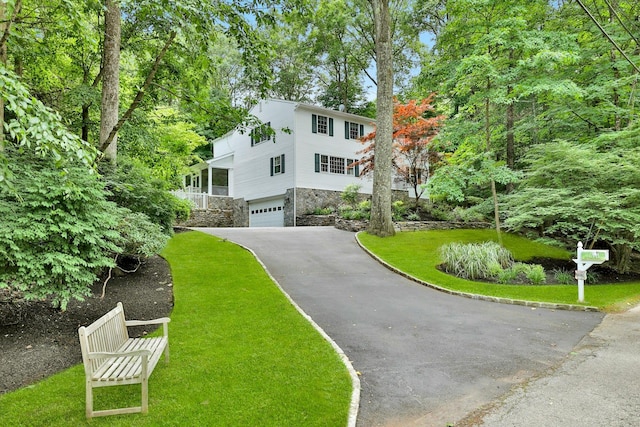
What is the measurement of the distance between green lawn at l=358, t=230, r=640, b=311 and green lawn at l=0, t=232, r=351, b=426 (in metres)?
4.84

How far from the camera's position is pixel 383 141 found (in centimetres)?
1501

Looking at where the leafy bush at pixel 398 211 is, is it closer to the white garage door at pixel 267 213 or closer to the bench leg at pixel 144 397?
the white garage door at pixel 267 213

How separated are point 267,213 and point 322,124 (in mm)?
6662

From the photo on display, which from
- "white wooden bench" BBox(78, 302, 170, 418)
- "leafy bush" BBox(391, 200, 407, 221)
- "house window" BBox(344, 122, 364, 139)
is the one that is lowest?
"white wooden bench" BBox(78, 302, 170, 418)

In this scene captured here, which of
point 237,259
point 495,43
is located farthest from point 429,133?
point 237,259

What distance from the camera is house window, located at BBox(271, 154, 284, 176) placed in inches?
882

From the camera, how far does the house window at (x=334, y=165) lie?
876 inches

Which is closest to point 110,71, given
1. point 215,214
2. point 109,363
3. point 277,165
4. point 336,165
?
point 109,363

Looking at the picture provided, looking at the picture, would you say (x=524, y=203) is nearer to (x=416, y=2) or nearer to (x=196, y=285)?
(x=196, y=285)

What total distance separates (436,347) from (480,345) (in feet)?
2.10

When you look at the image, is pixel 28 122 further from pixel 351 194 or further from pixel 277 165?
pixel 277 165

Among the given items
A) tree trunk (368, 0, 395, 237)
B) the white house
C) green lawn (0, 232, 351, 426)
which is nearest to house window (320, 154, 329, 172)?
the white house

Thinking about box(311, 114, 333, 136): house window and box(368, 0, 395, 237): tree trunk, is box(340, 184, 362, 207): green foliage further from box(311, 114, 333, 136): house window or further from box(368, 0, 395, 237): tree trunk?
box(368, 0, 395, 237): tree trunk

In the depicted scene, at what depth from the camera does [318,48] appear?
30984mm
